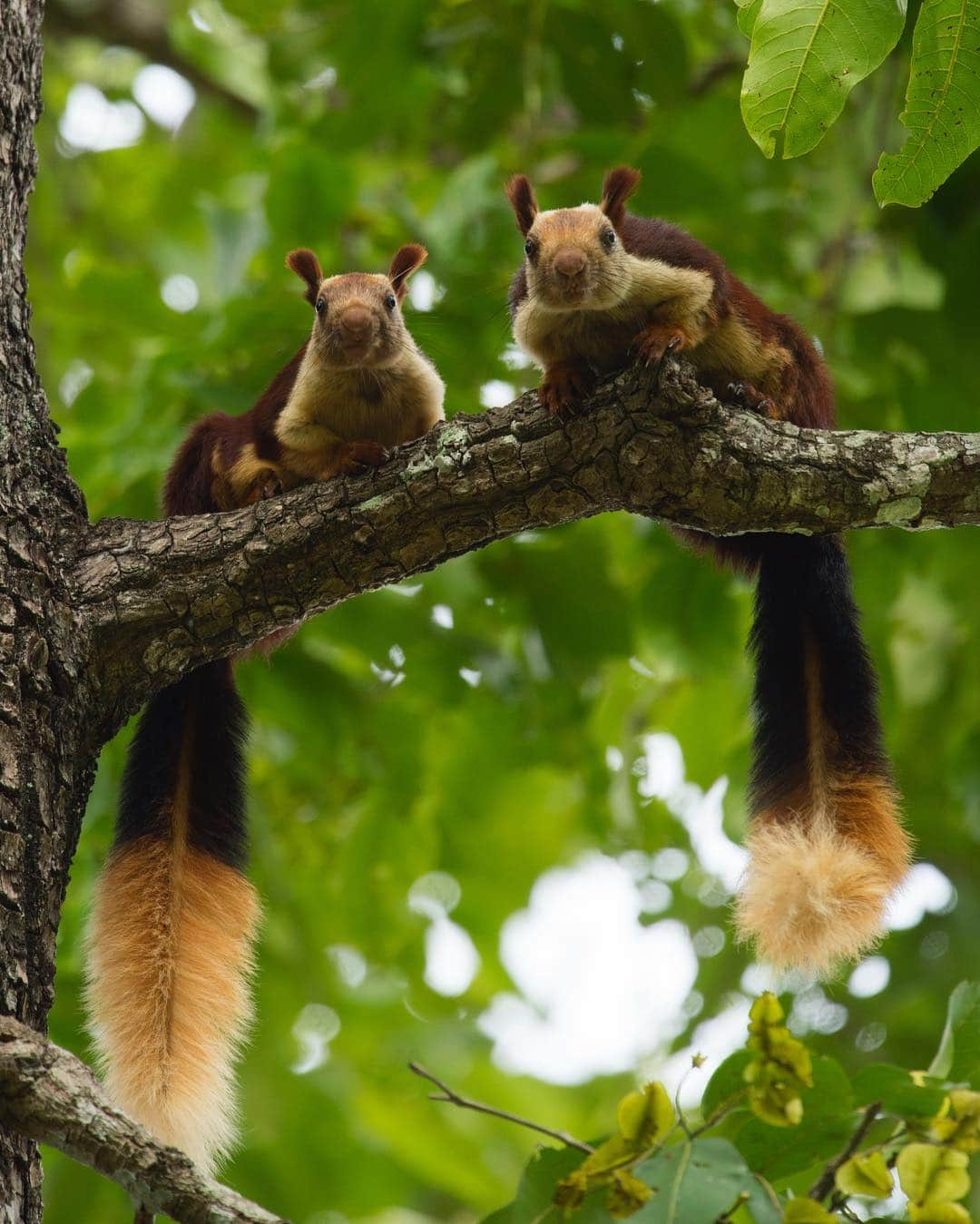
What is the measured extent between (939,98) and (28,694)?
1.98 m

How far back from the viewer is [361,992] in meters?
6.53

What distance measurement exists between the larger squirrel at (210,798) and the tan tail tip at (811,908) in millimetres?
1165

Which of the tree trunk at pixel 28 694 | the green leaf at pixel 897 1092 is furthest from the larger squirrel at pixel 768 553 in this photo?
the tree trunk at pixel 28 694

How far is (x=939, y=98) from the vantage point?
2.20 m

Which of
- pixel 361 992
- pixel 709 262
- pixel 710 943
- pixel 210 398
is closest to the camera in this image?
pixel 709 262

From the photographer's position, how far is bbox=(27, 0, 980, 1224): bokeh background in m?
4.74

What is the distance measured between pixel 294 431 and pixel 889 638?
271 cm

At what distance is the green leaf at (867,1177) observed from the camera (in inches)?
78.9

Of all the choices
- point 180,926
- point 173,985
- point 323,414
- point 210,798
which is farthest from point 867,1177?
point 323,414

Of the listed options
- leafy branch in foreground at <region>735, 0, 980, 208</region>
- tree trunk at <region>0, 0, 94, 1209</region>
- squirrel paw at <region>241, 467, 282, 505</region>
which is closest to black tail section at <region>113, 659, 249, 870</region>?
squirrel paw at <region>241, 467, 282, 505</region>

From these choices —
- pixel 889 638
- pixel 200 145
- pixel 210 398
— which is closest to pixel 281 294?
pixel 210 398

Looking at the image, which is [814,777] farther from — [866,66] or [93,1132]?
[93,1132]

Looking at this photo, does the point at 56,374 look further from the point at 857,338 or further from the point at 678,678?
the point at 857,338

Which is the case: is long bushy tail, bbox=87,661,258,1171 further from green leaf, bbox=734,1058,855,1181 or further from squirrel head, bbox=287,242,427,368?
green leaf, bbox=734,1058,855,1181
